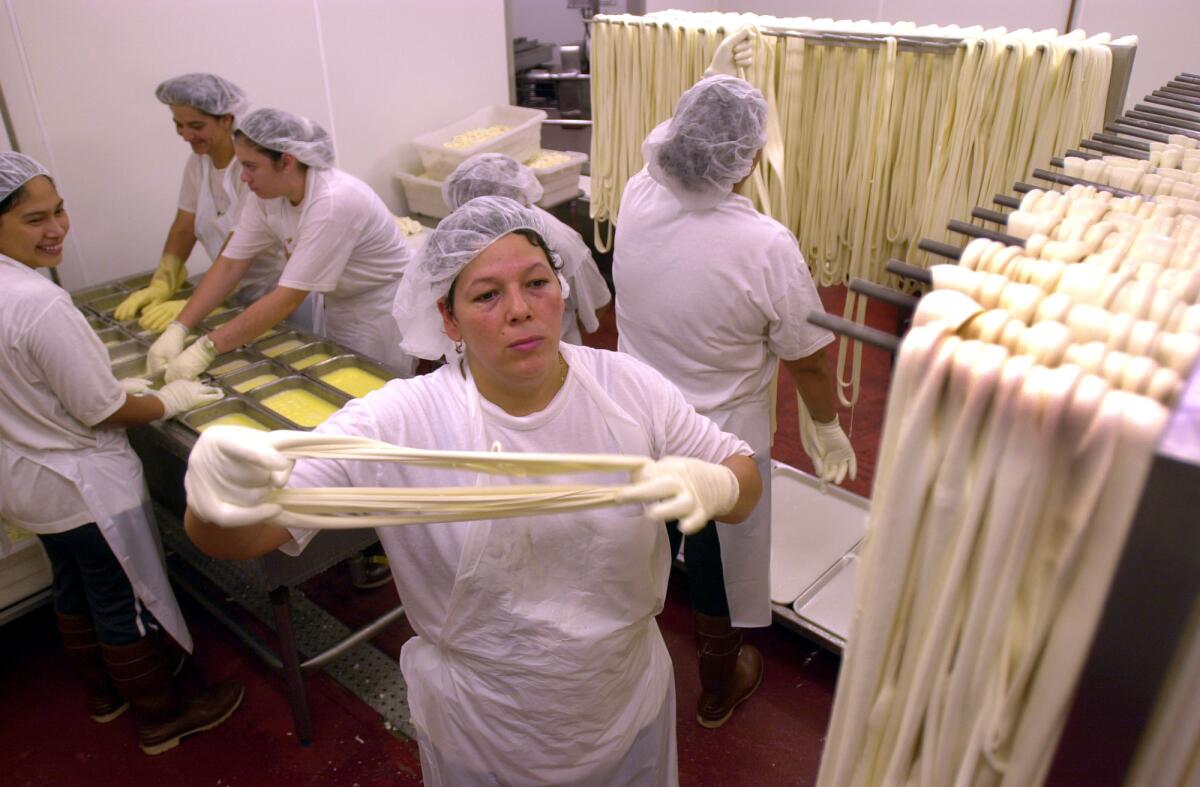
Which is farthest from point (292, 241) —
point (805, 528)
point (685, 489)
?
point (685, 489)

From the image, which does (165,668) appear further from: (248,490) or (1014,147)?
(1014,147)

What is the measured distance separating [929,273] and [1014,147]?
1529 mm

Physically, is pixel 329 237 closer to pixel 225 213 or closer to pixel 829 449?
pixel 225 213

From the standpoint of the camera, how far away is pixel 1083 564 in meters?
0.60

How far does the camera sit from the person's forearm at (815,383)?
2.54m

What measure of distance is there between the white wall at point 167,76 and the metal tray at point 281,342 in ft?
3.87

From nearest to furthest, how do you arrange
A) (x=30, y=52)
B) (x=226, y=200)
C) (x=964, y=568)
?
(x=964, y=568)
(x=30, y=52)
(x=226, y=200)

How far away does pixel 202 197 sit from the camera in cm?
361

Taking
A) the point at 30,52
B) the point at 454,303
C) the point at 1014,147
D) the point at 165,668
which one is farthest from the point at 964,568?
the point at 30,52

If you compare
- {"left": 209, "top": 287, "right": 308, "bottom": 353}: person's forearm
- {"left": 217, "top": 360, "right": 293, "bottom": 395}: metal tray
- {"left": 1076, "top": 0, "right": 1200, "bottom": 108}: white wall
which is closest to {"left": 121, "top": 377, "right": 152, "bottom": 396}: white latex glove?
{"left": 217, "top": 360, "right": 293, "bottom": 395}: metal tray

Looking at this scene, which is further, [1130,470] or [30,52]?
[30,52]

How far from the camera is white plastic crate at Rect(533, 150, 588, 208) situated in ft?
15.6

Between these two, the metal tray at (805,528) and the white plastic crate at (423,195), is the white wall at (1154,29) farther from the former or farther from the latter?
the white plastic crate at (423,195)

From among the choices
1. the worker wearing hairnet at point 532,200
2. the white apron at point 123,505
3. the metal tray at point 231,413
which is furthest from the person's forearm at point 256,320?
the worker wearing hairnet at point 532,200
